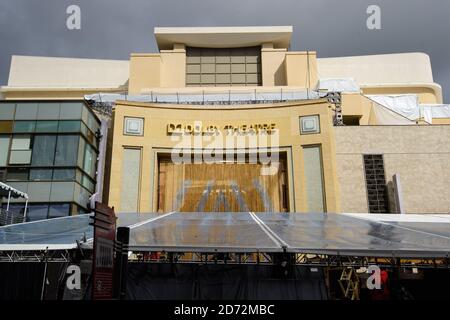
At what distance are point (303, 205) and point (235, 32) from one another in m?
19.7

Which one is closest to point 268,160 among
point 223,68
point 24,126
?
point 24,126

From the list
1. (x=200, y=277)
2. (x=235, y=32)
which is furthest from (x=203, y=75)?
(x=200, y=277)

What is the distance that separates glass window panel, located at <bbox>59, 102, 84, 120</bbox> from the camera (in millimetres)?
24003

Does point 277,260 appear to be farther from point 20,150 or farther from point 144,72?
point 144,72

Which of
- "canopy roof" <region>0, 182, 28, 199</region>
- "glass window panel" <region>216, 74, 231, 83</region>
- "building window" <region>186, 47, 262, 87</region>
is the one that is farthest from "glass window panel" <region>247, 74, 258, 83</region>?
"canopy roof" <region>0, 182, 28, 199</region>

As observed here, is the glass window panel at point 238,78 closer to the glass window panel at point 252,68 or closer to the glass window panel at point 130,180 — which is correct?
the glass window panel at point 252,68

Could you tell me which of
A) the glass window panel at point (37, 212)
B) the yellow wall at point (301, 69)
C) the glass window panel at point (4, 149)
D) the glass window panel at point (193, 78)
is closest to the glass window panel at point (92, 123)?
the glass window panel at point (4, 149)

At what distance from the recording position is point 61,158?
76.2ft

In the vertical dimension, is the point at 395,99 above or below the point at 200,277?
above

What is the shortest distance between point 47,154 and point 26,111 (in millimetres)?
2908

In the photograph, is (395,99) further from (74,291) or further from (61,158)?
(74,291)

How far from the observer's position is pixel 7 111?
23.9 meters

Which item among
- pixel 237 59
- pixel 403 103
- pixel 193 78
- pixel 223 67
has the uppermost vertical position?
pixel 237 59

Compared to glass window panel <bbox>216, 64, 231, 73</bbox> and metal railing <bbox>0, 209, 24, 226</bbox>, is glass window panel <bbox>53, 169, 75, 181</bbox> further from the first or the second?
glass window panel <bbox>216, 64, 231, 73</bbox>
